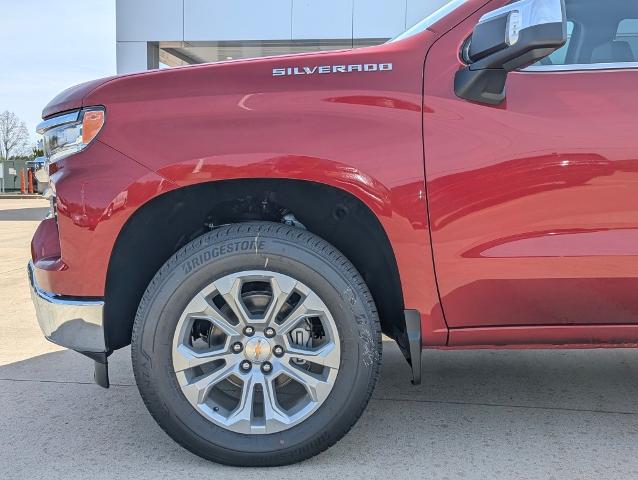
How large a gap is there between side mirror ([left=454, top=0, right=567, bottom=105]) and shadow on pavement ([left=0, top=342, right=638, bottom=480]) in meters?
1.35

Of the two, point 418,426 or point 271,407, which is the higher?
point 271,407

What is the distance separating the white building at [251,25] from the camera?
13.2 metres

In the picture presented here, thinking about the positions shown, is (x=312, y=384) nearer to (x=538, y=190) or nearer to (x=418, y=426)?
(x=418, y=426)

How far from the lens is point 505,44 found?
1929 millimetres

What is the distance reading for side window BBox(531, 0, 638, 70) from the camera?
222 centimetres

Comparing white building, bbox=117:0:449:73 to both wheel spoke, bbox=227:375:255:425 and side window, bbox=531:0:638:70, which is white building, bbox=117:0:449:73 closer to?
side window, bbox=531:0:638:70

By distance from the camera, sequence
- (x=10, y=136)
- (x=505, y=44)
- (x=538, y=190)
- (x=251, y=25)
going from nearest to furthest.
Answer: (x=505, y=44) < (x=538, y=190) < (x=251, y=25) < (x=10, y=136)

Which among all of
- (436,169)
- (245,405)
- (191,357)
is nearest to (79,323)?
(191,357)

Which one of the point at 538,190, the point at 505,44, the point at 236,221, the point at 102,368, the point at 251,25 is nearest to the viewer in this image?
the point at 505,44

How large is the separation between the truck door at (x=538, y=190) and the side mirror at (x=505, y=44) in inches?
1.8

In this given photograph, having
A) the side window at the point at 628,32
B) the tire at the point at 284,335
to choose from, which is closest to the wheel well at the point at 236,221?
the tire at the point at 284,335

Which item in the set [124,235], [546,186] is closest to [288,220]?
[124,235]

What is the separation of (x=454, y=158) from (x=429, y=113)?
0.19 m

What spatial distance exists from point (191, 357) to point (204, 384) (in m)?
0.11
